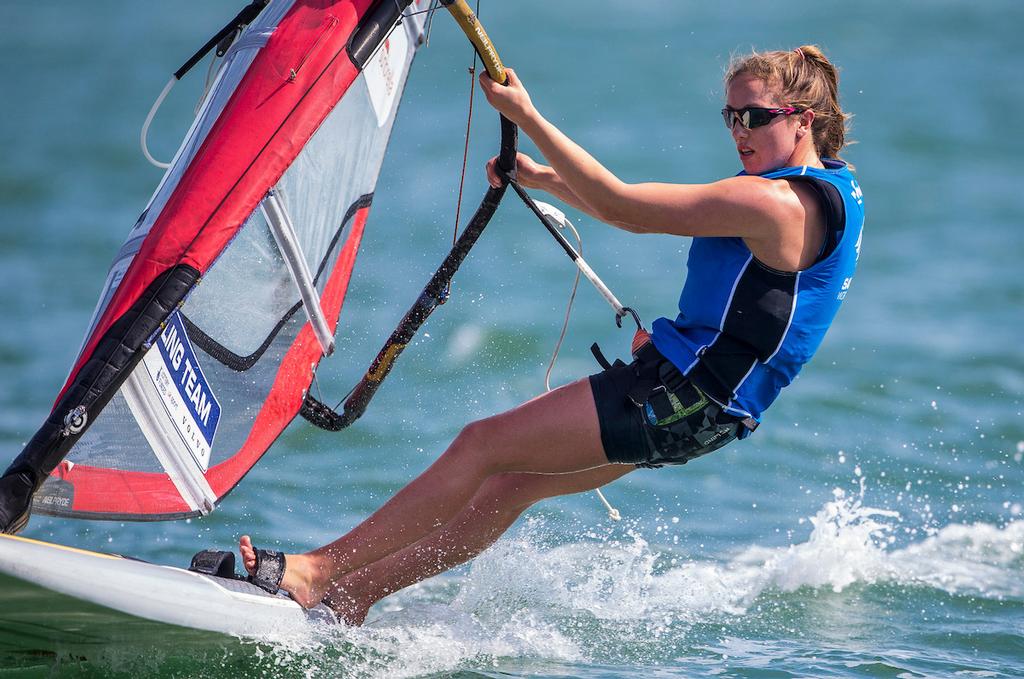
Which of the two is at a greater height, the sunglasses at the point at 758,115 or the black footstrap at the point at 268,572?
the sunglasses at the point at 758,115

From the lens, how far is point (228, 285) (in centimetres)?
373

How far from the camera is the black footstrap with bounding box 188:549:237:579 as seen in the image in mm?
3484

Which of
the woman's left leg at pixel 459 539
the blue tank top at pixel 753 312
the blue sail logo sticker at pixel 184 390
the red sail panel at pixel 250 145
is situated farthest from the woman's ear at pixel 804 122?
the blue sail logo sticker at pixel 184 390

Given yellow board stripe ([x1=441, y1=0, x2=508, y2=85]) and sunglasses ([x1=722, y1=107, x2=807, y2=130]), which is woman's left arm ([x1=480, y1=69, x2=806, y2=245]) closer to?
yellow board stripe ([x1=441, y1=0, x2=508, y2=85])

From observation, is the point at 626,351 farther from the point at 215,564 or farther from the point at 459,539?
the point at 215,564

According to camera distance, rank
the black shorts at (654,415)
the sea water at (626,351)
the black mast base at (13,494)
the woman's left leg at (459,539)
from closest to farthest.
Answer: the black mast base at (13,494) → the black shorts at (654,415) → the woman's left leg at (459,539) → the sea water at (626,351)

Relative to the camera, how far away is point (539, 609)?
4098 mm

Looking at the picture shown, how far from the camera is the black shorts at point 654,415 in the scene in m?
3.26

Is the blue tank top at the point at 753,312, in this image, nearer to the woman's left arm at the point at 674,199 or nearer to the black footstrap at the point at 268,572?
the woman's left arm at the point at 674,199

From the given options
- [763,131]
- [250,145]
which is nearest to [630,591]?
[763,131]

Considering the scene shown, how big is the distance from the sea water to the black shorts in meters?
0.77

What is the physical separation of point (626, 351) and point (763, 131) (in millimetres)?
4536

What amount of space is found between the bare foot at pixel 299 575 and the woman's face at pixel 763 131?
1.72 meters

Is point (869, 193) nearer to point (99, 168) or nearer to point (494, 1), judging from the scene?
point (494, 1)
